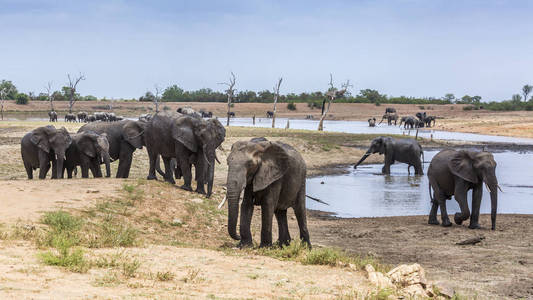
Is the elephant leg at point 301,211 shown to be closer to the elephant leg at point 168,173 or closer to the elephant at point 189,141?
the elephant at point 189,141

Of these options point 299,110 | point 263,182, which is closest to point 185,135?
point 263,182

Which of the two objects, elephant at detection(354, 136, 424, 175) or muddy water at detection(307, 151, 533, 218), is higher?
elephant at detection(354, 136, 424, 175)

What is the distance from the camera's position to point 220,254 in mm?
9328

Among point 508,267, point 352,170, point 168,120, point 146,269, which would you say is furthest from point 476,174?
point 352,170

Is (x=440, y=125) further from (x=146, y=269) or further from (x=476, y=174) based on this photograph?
(x=146, y=269)

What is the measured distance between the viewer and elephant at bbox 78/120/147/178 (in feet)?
59.2

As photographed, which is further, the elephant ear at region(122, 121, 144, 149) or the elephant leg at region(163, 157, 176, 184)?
the elephant ear at region(122, 121, 144, 149)

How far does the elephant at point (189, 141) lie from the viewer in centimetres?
1537

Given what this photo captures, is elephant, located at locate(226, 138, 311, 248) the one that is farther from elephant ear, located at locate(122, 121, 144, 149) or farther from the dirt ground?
elephant ear, located at locate(122, 121, 144, 149)

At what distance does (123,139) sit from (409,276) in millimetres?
12186

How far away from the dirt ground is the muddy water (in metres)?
2.00

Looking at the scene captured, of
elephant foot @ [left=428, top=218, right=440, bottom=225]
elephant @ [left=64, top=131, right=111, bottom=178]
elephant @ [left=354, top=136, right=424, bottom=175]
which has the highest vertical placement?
elephant @ [left=64, top=131, right=111, bottom=178]

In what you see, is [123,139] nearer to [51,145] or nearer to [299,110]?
[51,145]

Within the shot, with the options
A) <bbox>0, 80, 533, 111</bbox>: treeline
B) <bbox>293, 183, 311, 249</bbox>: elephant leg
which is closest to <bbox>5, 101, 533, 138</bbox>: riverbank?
<bbox>0, 80, 533, 111</bbox>: treeline
